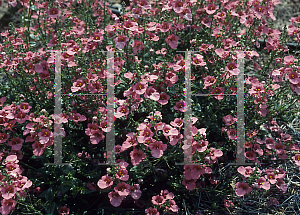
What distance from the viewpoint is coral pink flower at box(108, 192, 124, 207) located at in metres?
3.24

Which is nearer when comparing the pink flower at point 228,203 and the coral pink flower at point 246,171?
the coral pink flower at point 246,171

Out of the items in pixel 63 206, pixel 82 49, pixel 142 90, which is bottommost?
pixel 63 206

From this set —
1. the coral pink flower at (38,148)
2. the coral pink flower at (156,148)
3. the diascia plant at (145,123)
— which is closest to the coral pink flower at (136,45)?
the diascia plant at (145,123)

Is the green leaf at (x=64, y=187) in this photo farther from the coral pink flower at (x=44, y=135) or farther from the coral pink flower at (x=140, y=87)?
the coral pink flower at (x=140, y=87)

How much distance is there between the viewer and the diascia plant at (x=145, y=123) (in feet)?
11.1

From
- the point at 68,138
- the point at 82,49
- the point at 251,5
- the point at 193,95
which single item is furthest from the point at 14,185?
the point at 251,5

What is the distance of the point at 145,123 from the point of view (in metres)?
3.36

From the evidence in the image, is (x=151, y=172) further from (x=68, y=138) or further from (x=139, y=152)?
(x=68, y=138)

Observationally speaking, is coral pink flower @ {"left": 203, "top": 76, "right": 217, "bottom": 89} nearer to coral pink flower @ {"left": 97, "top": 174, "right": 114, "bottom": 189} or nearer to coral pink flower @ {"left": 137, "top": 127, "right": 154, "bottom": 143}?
coral pink flower @ {"left": 137, "top": 127, "right": 154, "bottom": 143}

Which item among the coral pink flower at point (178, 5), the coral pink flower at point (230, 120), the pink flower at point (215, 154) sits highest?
→ the coral pink flower at point (178, 5)

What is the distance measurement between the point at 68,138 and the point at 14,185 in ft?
3.56

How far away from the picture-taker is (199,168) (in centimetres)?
344

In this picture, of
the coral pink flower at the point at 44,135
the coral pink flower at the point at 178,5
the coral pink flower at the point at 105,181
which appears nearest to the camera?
the coral pink flower at the point at 44,135

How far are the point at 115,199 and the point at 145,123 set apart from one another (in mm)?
919
